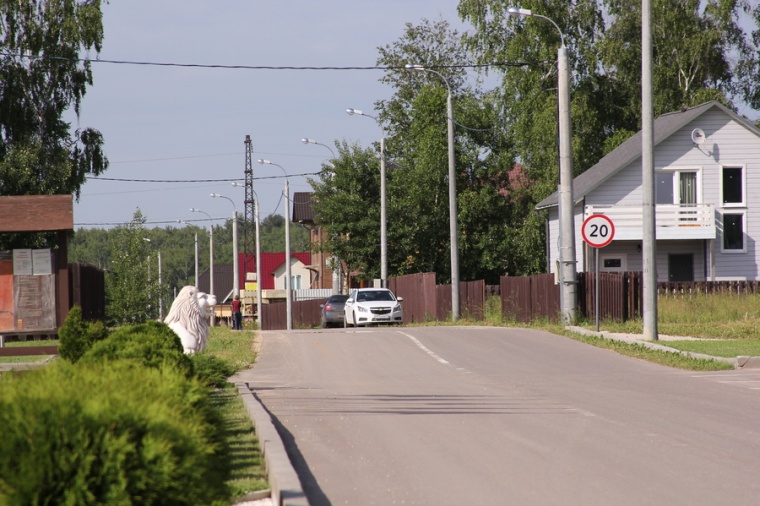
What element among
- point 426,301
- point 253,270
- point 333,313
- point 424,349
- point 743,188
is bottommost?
point 333,313

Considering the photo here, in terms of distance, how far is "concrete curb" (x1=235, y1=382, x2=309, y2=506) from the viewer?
6.59 meters

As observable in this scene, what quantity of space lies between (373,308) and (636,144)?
45.9ft

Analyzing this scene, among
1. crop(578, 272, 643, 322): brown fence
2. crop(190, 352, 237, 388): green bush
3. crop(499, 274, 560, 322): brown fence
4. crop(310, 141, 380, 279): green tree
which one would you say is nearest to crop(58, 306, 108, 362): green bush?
crop(190, 352, 237, 388): green bush

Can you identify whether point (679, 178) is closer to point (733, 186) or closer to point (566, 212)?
point (733, 186)

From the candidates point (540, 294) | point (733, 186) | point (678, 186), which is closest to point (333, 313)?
point (678, 186)

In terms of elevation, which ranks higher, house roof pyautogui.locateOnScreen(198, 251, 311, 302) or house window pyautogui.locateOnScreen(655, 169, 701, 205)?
house window pyautogui.locateOnScreen(655, 169, 701, 205)

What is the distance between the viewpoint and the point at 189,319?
14711 mm

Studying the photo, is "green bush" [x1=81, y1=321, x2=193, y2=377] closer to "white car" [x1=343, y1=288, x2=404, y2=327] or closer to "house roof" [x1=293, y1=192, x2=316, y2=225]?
"white car" [x1=343, y1=288, x2=404, y2=327]

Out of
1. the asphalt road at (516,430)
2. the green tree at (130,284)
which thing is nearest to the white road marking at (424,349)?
the asphalt road at (516,430)

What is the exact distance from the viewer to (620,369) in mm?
17797

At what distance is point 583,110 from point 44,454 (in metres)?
48.0

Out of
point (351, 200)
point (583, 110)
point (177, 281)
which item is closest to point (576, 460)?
point (583, 110)

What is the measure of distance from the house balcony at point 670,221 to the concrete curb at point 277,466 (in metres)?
33.6

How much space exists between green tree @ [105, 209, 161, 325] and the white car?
1868 cm
